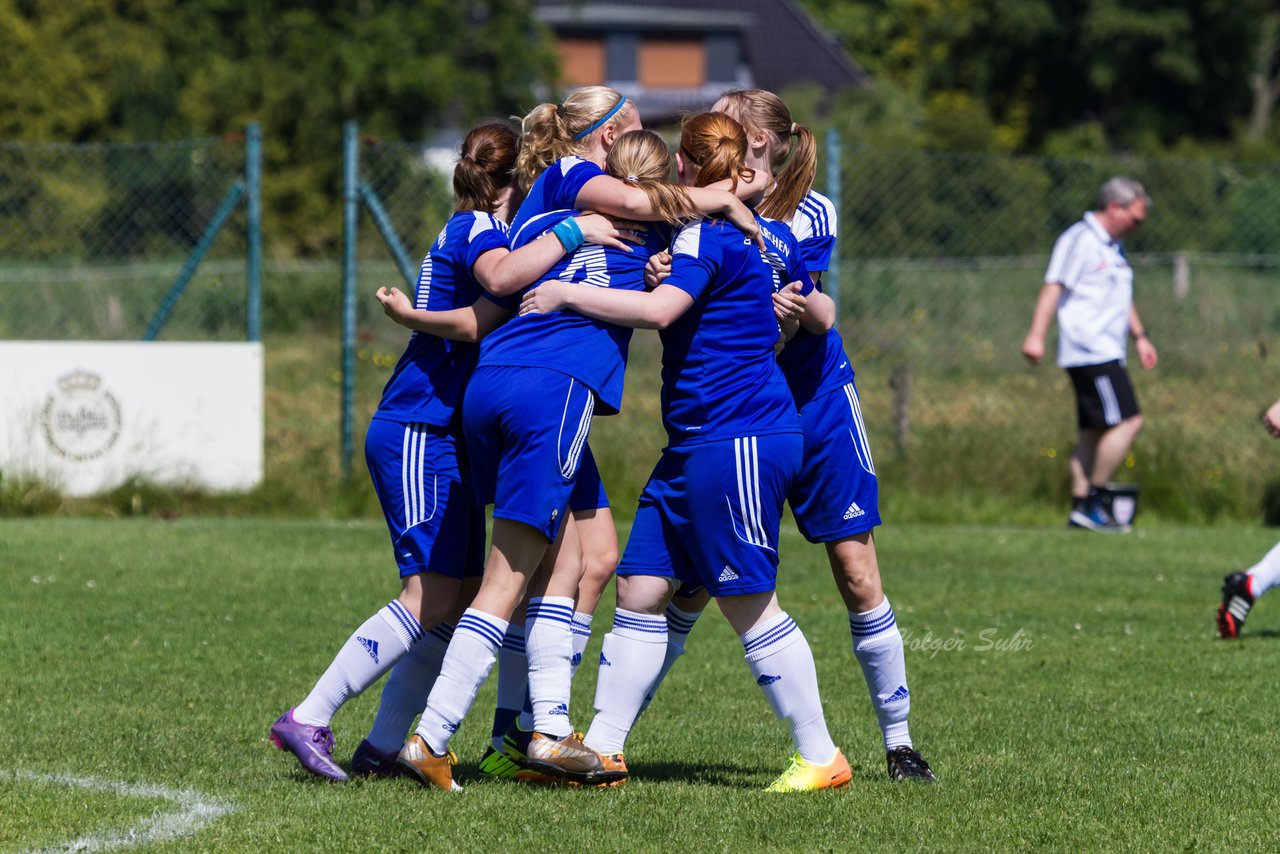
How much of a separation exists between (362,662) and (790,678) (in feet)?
3.69

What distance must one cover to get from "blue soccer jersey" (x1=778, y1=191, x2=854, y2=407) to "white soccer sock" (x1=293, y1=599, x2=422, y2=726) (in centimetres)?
123

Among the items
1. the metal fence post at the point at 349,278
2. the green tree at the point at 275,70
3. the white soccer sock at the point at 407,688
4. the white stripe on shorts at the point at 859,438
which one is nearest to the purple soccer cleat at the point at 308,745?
the white soccer sock at the point at 407,688

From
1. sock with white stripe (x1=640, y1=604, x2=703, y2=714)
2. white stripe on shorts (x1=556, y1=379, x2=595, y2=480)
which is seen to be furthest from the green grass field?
white stripe on shorts (x1=556, y1=379, x2=595, y2=480)

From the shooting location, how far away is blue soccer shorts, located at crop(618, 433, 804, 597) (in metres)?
4.31

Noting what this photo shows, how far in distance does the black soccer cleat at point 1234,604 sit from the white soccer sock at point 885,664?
2.81 meters

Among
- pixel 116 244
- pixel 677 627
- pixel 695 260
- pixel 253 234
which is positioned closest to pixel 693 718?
pixel 677 627

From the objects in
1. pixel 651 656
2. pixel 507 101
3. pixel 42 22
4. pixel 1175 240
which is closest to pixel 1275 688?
pixel 651 656

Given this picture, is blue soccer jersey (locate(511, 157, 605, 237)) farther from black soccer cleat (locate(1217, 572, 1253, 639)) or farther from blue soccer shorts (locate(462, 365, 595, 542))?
black soccer cleat (locate(1217, 572, 1253, 639))

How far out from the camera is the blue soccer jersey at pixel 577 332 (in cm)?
432

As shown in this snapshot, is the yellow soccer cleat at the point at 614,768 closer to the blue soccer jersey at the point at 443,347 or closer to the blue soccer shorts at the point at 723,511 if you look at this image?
the blue soccer shorts at the point at 723,511

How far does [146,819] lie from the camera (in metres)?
4.03

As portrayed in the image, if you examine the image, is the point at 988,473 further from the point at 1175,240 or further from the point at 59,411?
the point at 59,411

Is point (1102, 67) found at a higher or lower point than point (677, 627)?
higher

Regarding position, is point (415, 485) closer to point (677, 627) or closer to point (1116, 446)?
point (677, 627)
